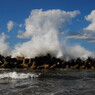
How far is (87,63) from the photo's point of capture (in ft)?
158

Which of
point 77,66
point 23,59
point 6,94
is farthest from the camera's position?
point 23,59

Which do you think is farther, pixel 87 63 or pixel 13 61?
pixel 13 61

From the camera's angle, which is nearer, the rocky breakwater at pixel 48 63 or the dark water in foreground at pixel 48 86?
the dark water in foreground at pixel 48 86

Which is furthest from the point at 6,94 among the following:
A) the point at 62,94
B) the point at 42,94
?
the point at 62,94

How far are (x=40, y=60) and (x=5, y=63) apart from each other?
12006mm

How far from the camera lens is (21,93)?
10.3 metres

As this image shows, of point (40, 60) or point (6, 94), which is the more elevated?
point (40, 60)

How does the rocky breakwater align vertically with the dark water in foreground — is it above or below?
above

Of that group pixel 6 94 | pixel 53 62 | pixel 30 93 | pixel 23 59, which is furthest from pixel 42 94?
pixel 23 59

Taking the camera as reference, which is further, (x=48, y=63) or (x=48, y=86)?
(x=48, y=63)

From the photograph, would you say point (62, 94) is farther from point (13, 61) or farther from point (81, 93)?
point (13, 61)

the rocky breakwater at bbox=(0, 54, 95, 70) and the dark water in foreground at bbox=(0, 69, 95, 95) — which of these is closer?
the dark water in foreground at bbox=(0, 69, 95, 95)

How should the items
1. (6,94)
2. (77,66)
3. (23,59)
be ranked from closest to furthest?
(6,94), (77,66), (23,59)

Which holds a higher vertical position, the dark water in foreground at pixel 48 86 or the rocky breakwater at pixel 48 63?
the rocky breakwater at pixel 48 63
